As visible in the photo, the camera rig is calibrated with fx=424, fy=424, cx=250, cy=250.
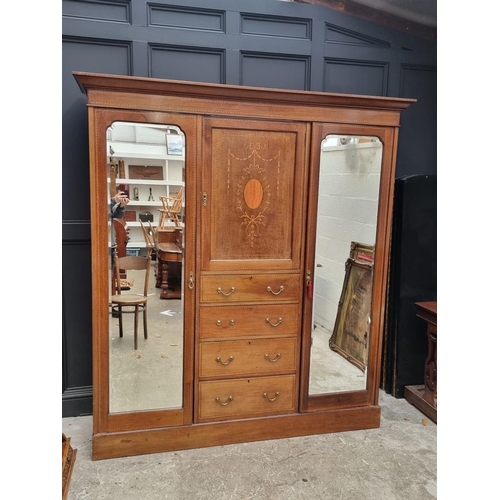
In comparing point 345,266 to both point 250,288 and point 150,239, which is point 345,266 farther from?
point 150,239

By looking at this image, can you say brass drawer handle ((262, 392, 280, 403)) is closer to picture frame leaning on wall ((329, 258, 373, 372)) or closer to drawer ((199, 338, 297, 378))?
drawer ((199, 338, 297, 378))

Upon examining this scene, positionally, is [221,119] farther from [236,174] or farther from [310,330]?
[310,330]

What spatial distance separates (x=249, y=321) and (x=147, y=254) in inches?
25.2

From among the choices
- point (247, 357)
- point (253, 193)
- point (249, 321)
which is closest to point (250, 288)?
point (249, 321)

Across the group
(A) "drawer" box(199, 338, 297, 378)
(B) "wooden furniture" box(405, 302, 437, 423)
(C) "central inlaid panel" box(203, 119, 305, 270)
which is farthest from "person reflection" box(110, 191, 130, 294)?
(B) "wooden furniture" box(405, 302, 437, 423)

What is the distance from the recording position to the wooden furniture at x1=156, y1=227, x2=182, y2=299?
7.06 ft

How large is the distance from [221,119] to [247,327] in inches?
42.5

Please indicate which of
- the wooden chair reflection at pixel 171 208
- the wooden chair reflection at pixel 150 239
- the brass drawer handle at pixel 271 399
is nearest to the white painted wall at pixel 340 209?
the brass drawer handle at pixel 271 399

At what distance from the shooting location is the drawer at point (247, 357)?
7.38ft

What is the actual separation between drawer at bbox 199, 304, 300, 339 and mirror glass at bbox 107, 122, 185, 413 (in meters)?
0.15

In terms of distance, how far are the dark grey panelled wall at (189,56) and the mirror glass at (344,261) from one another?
0.65 m

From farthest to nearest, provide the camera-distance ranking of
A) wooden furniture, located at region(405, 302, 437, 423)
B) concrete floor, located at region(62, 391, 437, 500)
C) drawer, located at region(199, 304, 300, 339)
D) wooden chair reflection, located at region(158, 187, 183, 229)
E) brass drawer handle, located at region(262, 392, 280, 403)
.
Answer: wooden furniture, located at region(405, 302, 437, 423) → brass drawer handle, located at region(262, 392, 280, 403) → drawer, located at region(199, 304, 300, 339) → wooden chair reflection, located at region(158, 187, 183, 229) → concrete floor, located at region(62, 391, 437, 500)

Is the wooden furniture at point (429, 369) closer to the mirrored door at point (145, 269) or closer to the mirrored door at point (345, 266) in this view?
the mirrored door at point (345, 266)

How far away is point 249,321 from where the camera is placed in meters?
2.27
